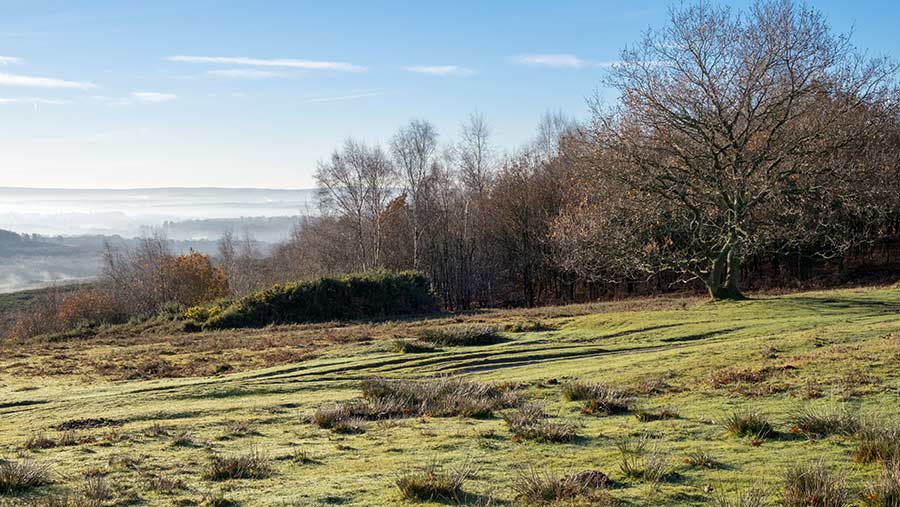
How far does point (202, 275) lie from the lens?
70188mm

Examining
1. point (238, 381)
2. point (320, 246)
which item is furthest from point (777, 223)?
point (320, 246)

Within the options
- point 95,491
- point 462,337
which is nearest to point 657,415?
point 95,491

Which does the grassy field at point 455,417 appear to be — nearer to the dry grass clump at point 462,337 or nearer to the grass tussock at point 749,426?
the grass tussock at point 749,426

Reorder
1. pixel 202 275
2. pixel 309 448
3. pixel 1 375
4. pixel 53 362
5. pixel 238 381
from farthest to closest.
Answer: pixel 202 275
pixel 53 362
pixel 1 375
pixel 238 381
pixel 309 448

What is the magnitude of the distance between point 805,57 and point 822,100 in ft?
6.41

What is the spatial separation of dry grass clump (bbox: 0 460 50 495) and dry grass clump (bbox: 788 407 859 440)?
293 inches

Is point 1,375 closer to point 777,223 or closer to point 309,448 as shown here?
point 309,448

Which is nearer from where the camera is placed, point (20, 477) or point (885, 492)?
point (885, 492)

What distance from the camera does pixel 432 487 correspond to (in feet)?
22.2

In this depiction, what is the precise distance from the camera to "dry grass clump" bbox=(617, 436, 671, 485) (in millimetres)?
7016

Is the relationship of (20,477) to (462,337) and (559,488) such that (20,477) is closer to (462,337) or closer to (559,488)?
(559,488)

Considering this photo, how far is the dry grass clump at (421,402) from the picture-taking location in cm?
1109

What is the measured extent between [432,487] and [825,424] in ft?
14.4

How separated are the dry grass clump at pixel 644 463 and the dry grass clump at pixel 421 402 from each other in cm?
343
